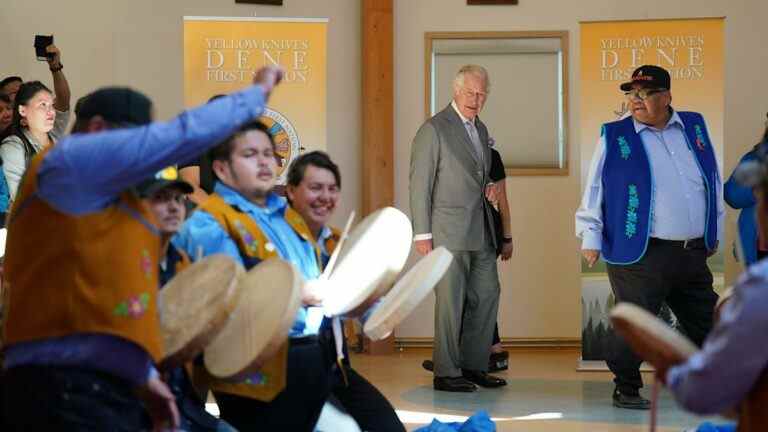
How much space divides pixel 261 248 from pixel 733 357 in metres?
1.70

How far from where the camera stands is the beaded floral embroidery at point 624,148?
20.2 ft

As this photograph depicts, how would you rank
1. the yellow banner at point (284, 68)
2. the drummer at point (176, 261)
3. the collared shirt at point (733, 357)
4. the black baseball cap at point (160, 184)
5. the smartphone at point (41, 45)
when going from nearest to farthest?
the collared shirt at point (733, 357) → the black baseball cap at point (160, 184) → the drummer at point (176, 261) → the smartphone at point (41, 45) → the yellow banner at point (284, 68)

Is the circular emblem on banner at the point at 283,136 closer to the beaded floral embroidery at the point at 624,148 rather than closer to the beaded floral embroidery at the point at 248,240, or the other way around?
the beaded floral embroidery at the point at 624,148

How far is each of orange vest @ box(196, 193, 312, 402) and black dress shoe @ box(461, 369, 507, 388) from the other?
3.22 metres

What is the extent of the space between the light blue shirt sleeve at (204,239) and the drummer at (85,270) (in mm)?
929

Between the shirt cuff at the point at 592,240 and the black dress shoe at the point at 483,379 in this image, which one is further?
A: the black dress shoe at the point at 483,379

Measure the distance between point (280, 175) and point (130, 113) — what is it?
506 centimetres

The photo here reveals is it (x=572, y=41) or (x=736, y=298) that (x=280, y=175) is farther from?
(x=736, y=298)

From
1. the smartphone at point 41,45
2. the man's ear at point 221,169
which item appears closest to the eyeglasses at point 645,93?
the man's ear at point 221,169

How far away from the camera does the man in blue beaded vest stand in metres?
6.04

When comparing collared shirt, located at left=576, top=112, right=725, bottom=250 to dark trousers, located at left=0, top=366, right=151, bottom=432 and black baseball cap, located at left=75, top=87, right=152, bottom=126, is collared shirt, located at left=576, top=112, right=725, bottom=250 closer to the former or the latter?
black baseball cap, located at left=75, top=87, right=152, bottom=126

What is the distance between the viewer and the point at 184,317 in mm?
3084

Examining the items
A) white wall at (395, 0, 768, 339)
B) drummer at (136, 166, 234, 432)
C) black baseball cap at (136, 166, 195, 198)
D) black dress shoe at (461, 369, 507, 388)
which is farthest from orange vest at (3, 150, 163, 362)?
white wall at (395, 0, 768, 339)

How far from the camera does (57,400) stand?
2.62m
